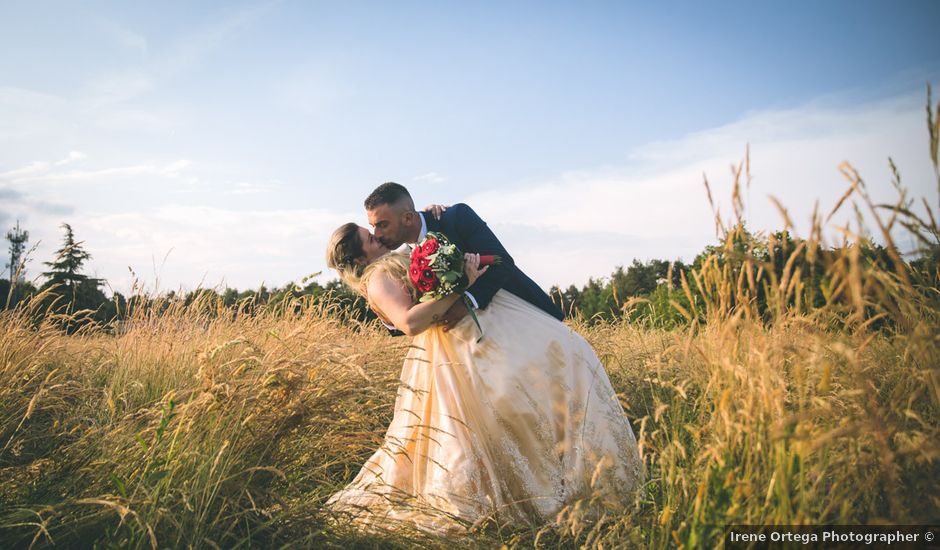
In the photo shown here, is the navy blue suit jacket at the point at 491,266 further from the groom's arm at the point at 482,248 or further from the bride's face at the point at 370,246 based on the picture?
the bride's face at the point at 370,246

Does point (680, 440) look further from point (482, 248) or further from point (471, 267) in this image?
point (482, 248)

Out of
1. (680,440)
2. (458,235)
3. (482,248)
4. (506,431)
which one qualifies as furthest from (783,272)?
(458,235)

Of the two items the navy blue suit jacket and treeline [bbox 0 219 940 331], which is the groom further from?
treeline [bbox 0 219 940 331]

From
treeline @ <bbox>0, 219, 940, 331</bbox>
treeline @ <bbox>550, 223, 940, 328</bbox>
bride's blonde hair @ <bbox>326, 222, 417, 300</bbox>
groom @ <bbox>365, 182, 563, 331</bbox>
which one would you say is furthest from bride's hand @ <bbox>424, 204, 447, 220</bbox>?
treeline @ <bbox>550, 223, 940, 328</bbox>

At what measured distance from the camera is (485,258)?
11.9 feet

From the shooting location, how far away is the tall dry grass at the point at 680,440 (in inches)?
66.4

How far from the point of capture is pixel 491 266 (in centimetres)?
378

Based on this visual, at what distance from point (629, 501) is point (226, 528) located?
6.91 feet

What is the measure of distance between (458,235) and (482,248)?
0.36 meters

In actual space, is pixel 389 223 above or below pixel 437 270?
above

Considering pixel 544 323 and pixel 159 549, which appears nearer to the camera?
pixel 159 549

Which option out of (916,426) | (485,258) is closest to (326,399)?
(485,258)

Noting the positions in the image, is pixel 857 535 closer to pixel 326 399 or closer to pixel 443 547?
pixel 443 547

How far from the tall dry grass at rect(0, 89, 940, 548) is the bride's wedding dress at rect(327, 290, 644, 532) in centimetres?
23
